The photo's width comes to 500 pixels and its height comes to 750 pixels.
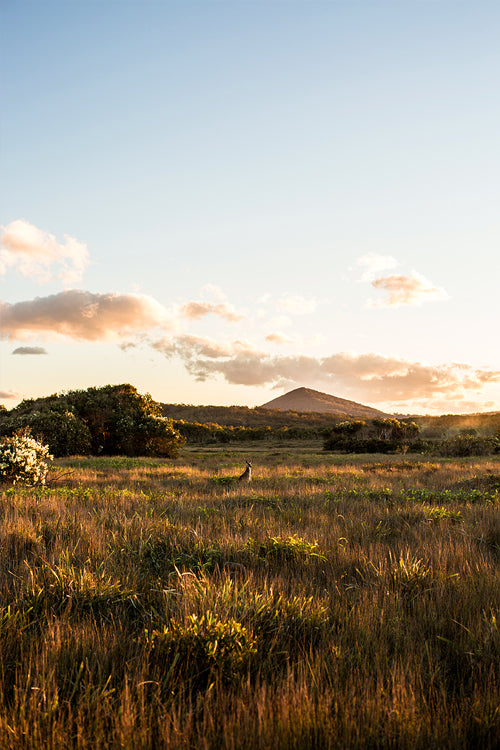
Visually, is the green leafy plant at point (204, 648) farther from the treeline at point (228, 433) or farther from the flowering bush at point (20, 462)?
the treeline at point (228, 433)

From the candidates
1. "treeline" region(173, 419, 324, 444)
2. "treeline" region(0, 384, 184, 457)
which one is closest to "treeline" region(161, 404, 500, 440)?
"treeline" region(173, 419, 324, 444)

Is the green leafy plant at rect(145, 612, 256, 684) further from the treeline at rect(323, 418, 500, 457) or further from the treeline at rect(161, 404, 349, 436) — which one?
the treeline at rect(161, 404, 349, 436)

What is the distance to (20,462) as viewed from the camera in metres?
11.3

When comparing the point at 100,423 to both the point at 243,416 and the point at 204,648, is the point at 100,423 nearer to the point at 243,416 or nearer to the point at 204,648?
the point at 204,648

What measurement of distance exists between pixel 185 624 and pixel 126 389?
34.4 metres

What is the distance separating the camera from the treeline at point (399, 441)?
3291 cm

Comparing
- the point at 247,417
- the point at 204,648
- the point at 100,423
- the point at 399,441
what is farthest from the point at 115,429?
the point at 247,417

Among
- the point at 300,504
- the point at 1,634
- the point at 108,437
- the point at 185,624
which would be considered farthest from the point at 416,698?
the point at 108,437

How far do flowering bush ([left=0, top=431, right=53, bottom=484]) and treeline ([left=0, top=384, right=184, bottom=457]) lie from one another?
62.4 feet

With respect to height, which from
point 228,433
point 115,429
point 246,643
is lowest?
point 228,433

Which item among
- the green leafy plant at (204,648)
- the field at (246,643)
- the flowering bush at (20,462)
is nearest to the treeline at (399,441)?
the flowering bush at (20,462)

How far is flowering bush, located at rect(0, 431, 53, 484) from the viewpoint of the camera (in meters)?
11.1

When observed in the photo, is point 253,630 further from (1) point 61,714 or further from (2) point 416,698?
(1) point 61,714

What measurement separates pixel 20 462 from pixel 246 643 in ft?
34.6
